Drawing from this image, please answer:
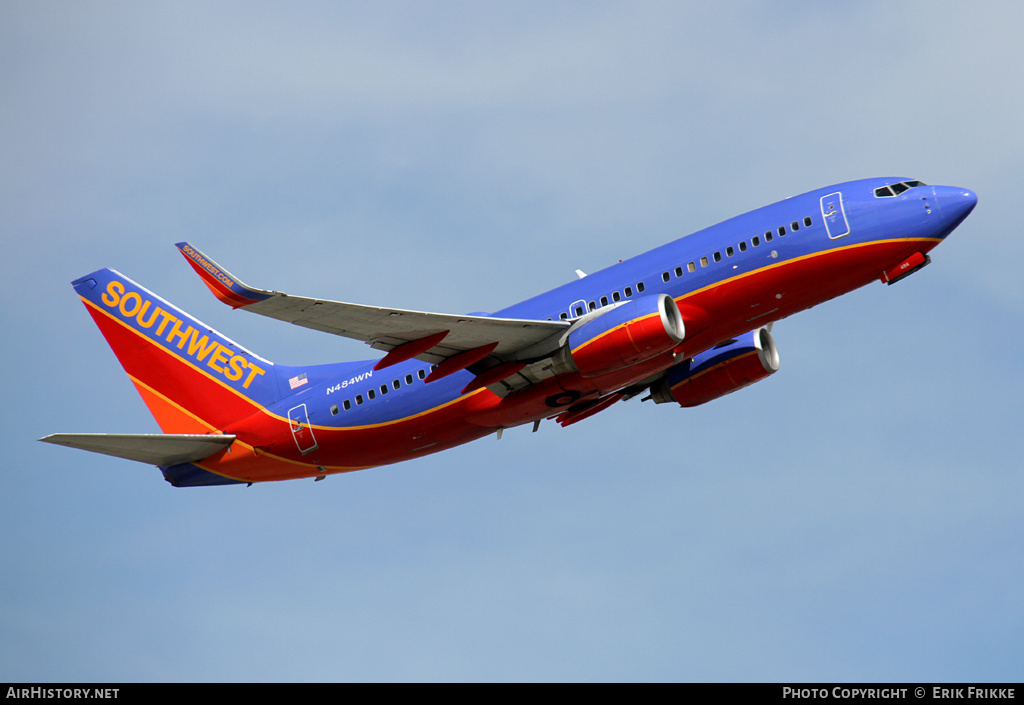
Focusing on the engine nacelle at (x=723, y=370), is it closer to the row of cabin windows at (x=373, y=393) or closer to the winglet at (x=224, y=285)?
the row of cabin windows at (x=373, y=393)

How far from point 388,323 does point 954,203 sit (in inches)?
750

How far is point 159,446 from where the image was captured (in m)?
43.9

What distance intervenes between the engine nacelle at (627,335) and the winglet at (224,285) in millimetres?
10623

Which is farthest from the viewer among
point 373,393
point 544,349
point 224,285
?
point 373,393

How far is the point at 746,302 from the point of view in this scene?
3838cm

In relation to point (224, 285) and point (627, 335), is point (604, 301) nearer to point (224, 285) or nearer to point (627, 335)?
point (627, 335)

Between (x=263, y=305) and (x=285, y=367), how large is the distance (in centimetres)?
1295

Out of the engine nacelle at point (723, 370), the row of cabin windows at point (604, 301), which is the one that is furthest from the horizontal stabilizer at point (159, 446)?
the engine nacelle at point (723, 370)

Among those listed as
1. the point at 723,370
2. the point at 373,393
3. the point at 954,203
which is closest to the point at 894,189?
the point at 954,203

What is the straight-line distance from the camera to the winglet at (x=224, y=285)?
109 ft

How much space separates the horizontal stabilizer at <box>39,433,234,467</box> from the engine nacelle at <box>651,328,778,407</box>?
17626 millimetres

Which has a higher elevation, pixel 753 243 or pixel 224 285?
pixel 753 243

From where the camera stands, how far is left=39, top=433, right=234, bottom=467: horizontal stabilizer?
41.7 m
